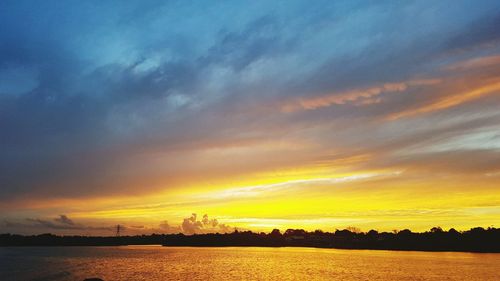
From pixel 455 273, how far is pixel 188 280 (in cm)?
8346

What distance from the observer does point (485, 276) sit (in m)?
120

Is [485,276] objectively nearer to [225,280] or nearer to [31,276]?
[225,280]

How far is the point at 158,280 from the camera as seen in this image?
110250 mm

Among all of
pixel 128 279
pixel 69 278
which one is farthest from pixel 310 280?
pixel 69 278

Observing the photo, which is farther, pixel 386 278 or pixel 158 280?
pixel 386 278

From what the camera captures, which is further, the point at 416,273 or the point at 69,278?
the point at 416,273

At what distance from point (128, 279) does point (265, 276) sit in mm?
39635

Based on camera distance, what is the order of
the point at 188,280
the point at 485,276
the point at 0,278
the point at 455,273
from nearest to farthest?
the point at 0,278 → the point at 188,280 → the point at 485,276 → the point at 455,273

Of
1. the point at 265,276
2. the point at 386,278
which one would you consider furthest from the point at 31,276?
the point at 386,278

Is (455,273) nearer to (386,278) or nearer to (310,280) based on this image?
(386,278)

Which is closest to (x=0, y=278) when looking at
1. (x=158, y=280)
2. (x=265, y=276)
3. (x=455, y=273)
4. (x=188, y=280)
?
(x=158, y=280)

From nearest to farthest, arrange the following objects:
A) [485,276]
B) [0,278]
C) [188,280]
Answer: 1. [0,278]
2. [188,280]
3. [485,276]

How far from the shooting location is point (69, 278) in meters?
108

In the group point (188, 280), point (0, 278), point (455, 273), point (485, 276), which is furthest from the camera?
point (455, 273)
